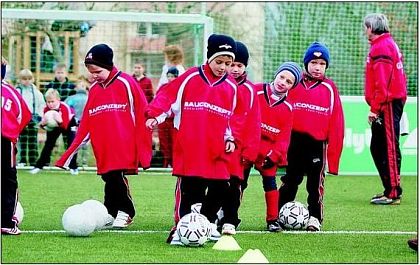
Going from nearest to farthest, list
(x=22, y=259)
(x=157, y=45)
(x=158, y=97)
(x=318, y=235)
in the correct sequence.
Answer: (x=22, y=259) → (x=158, y=97) → (x=318, y=235) → (x=157, y=45)

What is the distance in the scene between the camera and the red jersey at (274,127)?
9164mm

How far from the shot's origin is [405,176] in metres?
16.4

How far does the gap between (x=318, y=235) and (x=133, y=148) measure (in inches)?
73.0

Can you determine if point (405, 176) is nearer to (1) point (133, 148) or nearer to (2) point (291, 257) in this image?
(1) point (133, 148)

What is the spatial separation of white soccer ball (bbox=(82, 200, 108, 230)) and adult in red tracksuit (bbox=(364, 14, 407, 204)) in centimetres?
421

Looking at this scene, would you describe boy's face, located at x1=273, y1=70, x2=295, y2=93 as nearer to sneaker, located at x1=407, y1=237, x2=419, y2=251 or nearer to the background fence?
sneaker, located at x1=407, y1=237, x2=419, y2=251

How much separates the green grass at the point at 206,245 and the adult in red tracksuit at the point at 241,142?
242 millimetres

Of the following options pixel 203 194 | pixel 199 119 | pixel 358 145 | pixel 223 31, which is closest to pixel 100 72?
pixel 199 119

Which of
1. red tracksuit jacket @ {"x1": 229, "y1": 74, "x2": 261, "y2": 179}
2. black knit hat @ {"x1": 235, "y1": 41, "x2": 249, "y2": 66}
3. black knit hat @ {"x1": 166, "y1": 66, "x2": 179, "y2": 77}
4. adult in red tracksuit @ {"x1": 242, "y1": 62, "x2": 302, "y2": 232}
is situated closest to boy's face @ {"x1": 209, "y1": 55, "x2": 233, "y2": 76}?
red tracksuit jacket @ {"x1": 229, "y1": 74, "x2": 261, "y2": 179}

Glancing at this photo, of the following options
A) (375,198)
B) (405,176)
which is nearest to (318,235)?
(375,198)

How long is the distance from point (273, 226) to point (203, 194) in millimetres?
1020

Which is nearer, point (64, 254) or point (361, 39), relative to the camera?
point (64, 254)

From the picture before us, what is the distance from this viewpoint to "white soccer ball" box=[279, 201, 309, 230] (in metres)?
9.28

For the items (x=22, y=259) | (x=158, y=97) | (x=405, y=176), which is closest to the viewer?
(x=22, y=259)
